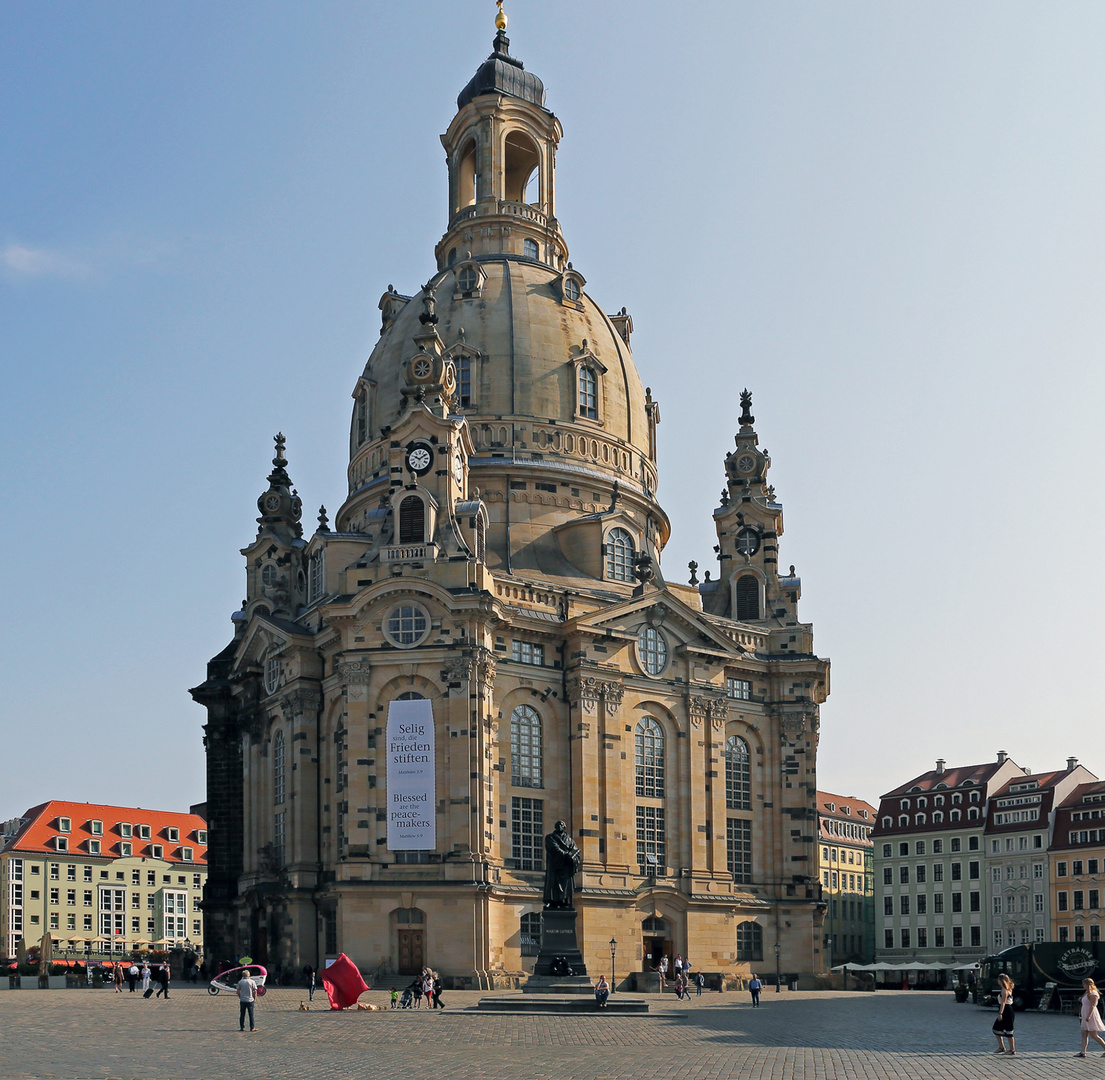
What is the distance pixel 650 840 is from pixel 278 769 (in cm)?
2107

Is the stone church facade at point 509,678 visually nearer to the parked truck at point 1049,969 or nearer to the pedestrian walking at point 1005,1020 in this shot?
the parked truck at point 1049,969

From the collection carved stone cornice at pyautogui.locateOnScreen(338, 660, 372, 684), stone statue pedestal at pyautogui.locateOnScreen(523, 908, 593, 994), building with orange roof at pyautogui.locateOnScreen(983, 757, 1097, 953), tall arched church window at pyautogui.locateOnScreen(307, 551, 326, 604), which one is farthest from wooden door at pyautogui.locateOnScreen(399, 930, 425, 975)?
building with orange roof at pyautogui.locateOnScreen(983, 757, 1097, 953)

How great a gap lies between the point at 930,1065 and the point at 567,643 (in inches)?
1985

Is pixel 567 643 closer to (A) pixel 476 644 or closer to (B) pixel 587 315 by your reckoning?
(A) pixel 476 644

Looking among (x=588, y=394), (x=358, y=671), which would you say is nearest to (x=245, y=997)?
(x=358, y=671)

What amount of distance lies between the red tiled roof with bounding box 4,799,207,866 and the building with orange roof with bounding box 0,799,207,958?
8 cm

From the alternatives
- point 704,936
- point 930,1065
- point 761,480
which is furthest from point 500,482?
point 930,1065

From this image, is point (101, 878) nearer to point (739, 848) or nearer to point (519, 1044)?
point (739, 848)

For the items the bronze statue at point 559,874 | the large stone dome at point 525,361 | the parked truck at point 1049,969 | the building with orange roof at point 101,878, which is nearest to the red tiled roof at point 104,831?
the building with orange roof at point 101,878

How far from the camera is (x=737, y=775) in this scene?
89.2m

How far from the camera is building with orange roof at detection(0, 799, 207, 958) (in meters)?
124

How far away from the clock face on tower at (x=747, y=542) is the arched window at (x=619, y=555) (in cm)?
852

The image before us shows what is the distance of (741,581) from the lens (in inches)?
3784

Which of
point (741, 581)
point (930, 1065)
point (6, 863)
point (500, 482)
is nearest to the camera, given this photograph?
point (930, 1065)
